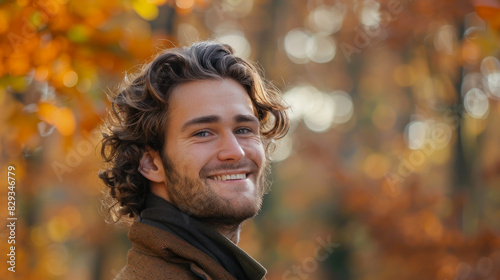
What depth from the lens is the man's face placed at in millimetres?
2986

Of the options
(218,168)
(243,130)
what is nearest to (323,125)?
(243,130)

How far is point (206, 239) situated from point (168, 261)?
0.19m

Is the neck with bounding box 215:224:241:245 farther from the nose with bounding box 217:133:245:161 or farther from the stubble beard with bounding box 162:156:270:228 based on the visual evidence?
the nose with bounding box 217:133:245:161

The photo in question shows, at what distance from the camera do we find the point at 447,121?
1162cm

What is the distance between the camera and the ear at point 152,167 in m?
3.16

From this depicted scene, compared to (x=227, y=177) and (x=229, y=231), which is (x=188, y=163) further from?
(x=229, y=231)

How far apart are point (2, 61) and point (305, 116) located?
496 inches

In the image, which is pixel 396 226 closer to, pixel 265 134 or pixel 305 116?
pixel 305 116

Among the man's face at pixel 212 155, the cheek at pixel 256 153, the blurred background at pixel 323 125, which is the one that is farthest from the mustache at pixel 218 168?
the blurred background at pixel 323 125

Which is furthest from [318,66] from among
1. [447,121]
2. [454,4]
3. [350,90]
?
[454,4]

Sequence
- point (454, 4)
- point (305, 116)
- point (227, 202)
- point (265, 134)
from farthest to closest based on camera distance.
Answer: point (305, 116), point (454, 4), point (265, 134), point (227, 202)

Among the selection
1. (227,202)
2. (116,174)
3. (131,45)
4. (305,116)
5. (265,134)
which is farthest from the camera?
(305,116)

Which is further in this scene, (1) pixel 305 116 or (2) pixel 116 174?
(1) pixel 305 116

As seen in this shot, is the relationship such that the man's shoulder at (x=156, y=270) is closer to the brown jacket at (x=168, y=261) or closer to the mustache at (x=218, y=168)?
the brown jacket at (x=168, y=261)
